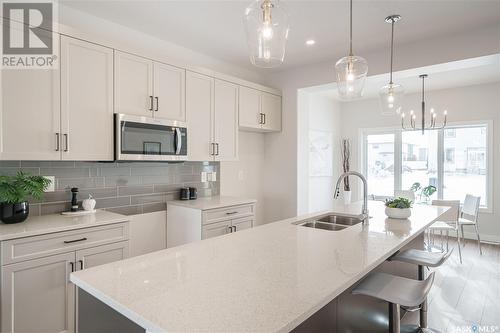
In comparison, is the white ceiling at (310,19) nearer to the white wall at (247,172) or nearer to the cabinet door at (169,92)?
the cabinet door at (169,92)

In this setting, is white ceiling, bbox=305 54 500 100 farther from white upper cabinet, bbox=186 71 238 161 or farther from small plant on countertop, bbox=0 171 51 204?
small plant on countertop, bbox=0 171 51 204

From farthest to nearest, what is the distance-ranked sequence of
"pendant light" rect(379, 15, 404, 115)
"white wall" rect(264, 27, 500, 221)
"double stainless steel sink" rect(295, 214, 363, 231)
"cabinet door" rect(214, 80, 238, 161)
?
"cabinet door" rect(214, 80, 238, 161) → "white wall" rect(264, 27, 500, 221) → "pendant light" rect(379, 15, 404, 115) → "double stainless steel sink" rect(295, 214, 363, 231)

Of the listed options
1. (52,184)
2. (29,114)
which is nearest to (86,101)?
(29,114)

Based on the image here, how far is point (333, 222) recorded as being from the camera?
8.51 ft

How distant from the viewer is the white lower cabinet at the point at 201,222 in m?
2.92

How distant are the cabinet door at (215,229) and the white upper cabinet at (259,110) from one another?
1291 millimetres

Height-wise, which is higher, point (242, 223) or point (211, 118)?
point (211, 118)

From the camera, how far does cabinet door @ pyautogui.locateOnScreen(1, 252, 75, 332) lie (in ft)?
6.01

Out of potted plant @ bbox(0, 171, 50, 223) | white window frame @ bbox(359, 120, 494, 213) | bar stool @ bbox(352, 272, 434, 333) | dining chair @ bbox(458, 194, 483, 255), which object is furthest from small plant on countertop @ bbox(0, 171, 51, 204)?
white window frame @ bbox(359, 120, 494, 213)

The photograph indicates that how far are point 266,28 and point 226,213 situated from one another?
2090mm

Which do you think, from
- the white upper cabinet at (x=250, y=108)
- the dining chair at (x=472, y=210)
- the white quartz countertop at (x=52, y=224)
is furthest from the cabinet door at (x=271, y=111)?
the dining chair at (x=472, y=210)

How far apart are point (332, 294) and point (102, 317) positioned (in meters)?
0.86

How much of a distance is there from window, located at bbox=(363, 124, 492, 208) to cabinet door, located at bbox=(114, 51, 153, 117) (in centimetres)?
487

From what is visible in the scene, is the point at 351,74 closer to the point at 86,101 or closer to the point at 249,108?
the point at 249,108
